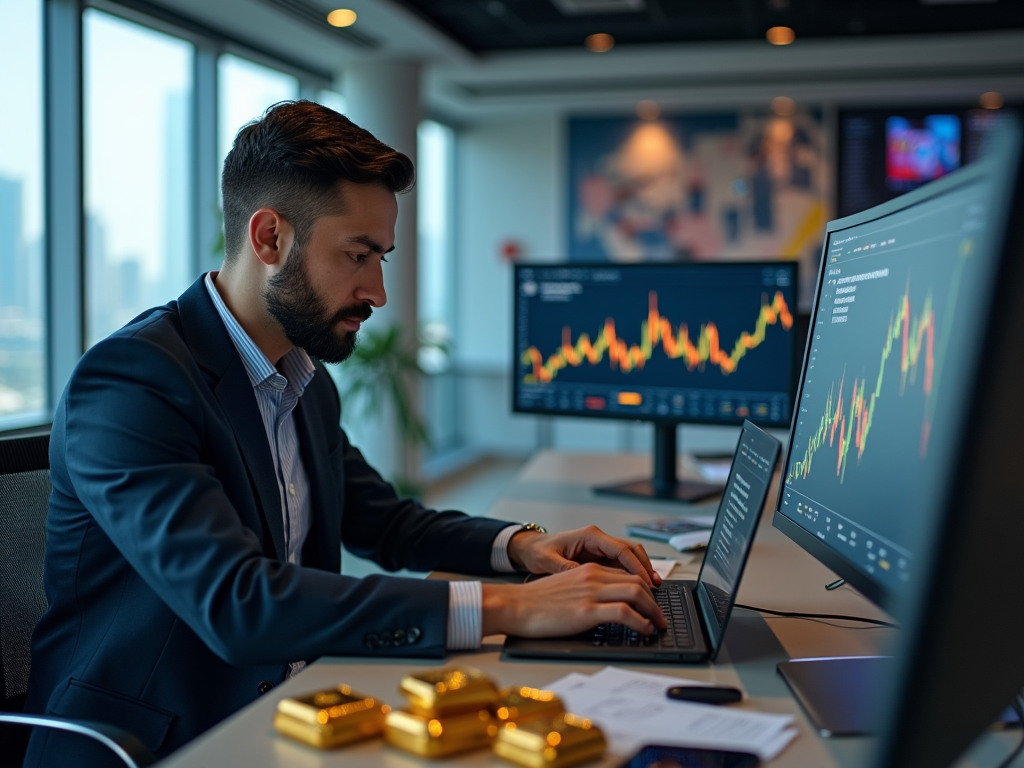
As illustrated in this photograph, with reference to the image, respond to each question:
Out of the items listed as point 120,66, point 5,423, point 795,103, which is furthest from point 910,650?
point 795,103

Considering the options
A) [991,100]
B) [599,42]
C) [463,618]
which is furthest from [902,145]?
[463,618]

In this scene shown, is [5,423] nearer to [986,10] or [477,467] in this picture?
[477,467]

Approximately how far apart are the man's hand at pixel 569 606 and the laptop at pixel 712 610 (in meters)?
0.02

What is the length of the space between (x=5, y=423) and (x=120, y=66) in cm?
159

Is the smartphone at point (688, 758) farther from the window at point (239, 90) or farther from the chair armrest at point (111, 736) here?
the window at point (239, 90)

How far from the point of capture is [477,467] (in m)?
7.26

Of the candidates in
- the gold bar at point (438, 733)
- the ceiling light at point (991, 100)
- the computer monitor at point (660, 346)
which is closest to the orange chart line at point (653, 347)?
the computer monitor at point (660, 346)

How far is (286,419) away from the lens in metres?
1.50

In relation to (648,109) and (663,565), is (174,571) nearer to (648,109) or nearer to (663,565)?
(663,565)

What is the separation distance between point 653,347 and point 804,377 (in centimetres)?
112

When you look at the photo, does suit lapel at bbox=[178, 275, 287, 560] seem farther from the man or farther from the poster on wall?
the poster on wall

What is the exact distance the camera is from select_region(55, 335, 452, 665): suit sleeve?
3.37ft

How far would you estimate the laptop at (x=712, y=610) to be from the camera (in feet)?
3.47

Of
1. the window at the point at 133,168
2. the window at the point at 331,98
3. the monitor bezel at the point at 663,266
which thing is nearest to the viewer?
the monitor bezel at the point at 663,266
